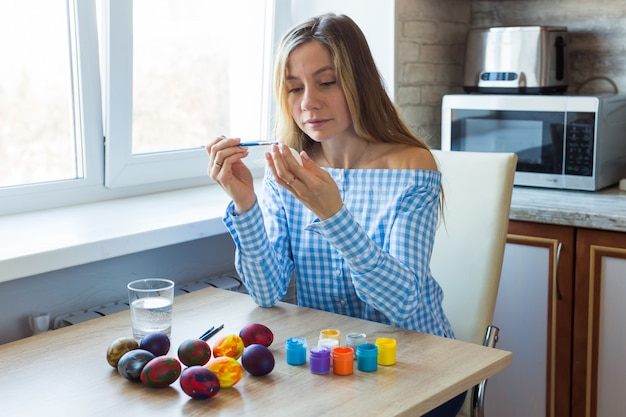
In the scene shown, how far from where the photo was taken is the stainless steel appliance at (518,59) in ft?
8.50

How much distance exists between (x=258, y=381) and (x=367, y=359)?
169 millimetres

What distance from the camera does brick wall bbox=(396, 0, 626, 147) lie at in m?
2.74

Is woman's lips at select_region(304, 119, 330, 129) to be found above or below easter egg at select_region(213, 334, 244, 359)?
above

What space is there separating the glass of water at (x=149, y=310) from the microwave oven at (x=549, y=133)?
4.79 feet

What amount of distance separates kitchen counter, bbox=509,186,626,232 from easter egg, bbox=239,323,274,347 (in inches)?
45.3

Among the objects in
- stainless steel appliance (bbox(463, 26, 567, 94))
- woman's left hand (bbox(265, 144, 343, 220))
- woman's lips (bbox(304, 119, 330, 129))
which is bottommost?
woman's left hand (bbox(265, 144, 343, 220))

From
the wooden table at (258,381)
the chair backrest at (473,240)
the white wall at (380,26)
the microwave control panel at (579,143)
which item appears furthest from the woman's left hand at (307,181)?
the white wall at (380,26)

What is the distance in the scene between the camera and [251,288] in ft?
5.45

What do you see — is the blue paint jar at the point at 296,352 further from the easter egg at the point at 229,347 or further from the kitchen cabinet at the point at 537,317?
the kitchen cabinet at the point at 537,317

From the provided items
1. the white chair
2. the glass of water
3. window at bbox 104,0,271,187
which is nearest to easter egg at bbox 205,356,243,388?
the glass of water

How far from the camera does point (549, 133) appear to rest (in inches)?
98.1

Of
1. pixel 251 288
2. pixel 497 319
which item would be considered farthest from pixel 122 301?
pixel 497 319

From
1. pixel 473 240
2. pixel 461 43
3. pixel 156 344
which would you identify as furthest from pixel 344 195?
pixel 461 43

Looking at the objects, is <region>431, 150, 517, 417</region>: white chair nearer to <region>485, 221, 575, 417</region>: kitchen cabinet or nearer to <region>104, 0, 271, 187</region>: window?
<region>485, 221, 575, 417</region>: kitchen cabinet
